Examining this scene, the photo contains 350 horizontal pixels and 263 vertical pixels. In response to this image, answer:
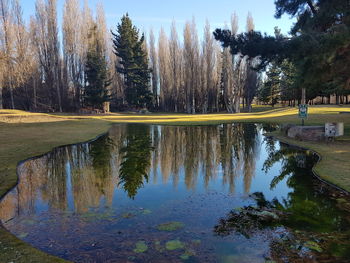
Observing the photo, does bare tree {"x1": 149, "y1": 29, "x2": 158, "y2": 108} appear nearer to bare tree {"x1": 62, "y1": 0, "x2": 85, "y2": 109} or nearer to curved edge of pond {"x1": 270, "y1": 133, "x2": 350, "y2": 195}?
bare tree {"x1": 62, "y1": 0, "x2": 85, "y2": 109}

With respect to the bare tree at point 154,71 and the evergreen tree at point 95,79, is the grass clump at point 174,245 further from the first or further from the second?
the bare tree at point 154,71

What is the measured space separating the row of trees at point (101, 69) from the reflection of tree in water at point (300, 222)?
106ft

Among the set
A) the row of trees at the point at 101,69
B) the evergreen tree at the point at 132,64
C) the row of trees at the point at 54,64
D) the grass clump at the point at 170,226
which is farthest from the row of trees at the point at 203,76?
the grass clump at the point at 170,226

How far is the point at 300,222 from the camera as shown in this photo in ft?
17.0

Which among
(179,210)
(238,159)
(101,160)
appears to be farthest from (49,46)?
(179,210)

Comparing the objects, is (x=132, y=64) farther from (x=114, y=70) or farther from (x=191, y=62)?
(x=191, y=62)

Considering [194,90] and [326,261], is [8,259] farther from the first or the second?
[194,90]

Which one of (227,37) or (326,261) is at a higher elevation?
(227,37)

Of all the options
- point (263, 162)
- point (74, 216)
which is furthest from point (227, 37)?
point (74, 216)

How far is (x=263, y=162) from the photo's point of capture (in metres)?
10.5

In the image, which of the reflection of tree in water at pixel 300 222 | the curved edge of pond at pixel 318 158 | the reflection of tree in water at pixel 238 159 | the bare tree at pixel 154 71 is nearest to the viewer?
the reflection of tree in water at pixel 300 222

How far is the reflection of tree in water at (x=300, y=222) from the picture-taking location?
4.12 meters

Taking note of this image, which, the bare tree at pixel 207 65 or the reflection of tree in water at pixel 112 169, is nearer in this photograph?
the reflection of tree in water at pixel 112 169

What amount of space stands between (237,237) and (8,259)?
3604mm
